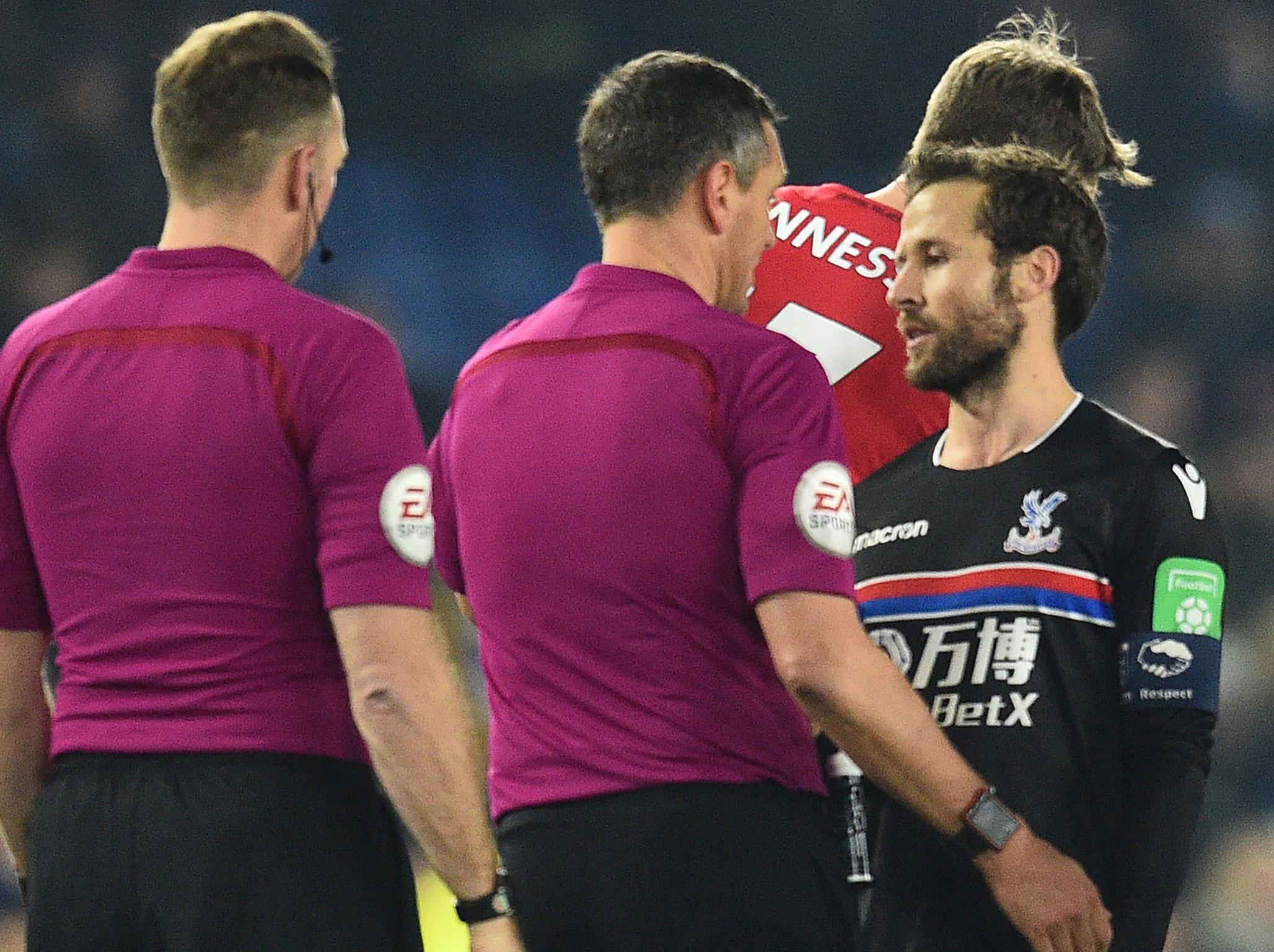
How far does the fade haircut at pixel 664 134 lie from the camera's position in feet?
7.01

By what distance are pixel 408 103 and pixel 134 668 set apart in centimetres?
453

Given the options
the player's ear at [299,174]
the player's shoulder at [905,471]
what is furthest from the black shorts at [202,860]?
the player's shoulder at [905,471]

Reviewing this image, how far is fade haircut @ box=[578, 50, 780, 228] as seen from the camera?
7.01 ft

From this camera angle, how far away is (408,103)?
6148 millimetres

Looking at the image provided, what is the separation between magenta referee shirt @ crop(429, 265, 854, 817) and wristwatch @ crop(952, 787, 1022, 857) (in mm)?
173

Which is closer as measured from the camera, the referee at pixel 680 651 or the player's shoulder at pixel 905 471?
the referee at pixel 680 651

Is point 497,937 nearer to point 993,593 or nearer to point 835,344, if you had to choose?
point 993,593

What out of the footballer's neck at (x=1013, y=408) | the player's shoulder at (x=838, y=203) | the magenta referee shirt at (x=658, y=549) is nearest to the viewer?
the magenta referee shirt at (x=658, y=549)

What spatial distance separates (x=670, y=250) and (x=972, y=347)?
457 mm

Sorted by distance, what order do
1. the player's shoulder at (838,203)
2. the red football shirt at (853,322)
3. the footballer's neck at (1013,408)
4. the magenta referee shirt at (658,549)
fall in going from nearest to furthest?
1. the magenta referee shirt at (658,549)
2. the footballer's neck at (1013,408)
3. the red football shirt at (853,322)
4. the player's shoulder at (838,203)

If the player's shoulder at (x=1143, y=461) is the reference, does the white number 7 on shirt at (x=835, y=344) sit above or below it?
above

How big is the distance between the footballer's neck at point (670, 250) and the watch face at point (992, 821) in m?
0.65

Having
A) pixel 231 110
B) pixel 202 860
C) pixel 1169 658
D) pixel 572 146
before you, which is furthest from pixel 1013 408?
pixel 572 146

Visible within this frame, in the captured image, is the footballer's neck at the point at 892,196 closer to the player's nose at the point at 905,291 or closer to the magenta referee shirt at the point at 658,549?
the player's nose at the point at 905,291
